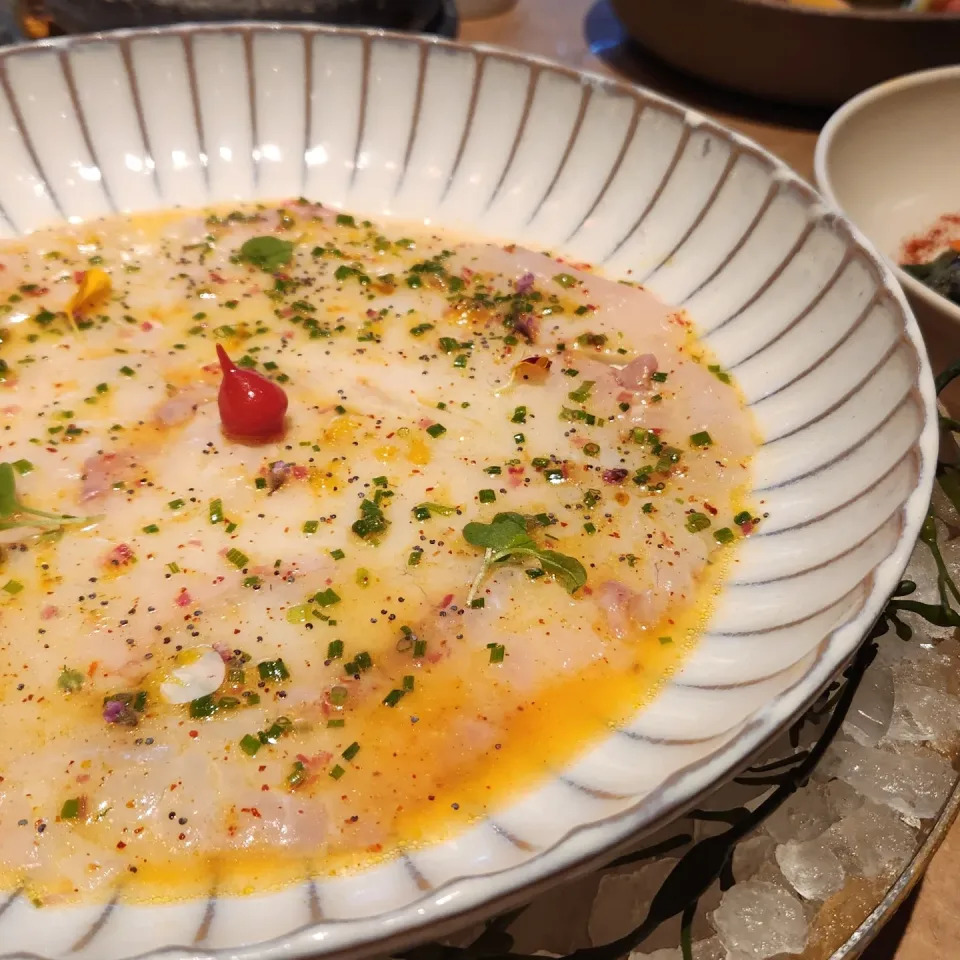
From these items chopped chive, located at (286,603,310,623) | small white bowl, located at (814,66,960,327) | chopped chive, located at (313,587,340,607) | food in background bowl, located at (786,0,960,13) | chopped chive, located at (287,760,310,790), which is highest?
food in background bowl, located at (786,0,960,13)

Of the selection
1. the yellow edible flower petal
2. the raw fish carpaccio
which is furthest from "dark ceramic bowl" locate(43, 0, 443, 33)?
the yellow edible flower petal

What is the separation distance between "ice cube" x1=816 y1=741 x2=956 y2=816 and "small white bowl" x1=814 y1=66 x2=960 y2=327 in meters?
2.49

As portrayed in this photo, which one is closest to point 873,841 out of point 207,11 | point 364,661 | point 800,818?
point 800,818

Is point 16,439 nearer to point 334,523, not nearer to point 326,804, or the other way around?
point 334,523

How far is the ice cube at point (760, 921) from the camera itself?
160 centimetres

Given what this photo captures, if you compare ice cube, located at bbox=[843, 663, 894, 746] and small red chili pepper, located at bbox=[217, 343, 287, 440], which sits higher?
small red chili pepper, located at bbox=[217, 343, 287, 440]

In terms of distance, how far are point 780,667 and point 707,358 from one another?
1.32 metres

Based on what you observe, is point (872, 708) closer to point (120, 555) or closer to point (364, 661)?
point (364, 661)

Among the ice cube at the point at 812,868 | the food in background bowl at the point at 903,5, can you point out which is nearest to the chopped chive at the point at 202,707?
the ice cube at the point at 812,868

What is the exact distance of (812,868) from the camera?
66.9 inches

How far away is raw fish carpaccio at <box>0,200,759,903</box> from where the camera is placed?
1.87m

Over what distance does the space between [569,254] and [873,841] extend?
2.33 m

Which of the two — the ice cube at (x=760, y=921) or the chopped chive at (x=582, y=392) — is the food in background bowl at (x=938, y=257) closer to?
the chopped chive at (x=582, y=392)

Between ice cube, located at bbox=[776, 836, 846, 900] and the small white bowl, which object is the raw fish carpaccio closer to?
ice cube, located at bbox=[776, 836, 846, 900]
